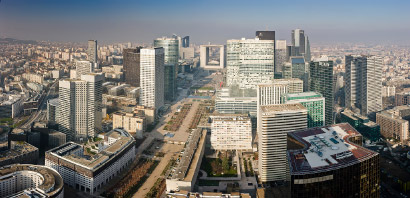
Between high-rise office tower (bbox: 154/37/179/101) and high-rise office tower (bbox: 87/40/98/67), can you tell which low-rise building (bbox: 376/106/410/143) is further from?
high-rise office tower (bbox: 87/40/98/67)

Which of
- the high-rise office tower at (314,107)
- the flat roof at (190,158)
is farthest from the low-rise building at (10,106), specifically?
the high-rise office tower at (314,107)

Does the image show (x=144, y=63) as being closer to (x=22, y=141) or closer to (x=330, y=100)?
(x=22, y=141)

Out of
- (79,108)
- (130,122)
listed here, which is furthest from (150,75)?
(79,108)

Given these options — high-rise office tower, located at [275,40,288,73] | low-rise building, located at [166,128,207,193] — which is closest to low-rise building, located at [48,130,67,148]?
low-rise building, located at [166,128,207,193]

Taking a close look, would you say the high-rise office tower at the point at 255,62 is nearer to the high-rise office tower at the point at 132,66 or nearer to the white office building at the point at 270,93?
the white office building at the point at 270,93

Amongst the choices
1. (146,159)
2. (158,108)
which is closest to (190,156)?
(146,159)

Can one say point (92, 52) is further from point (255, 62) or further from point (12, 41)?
point (255, 62)
